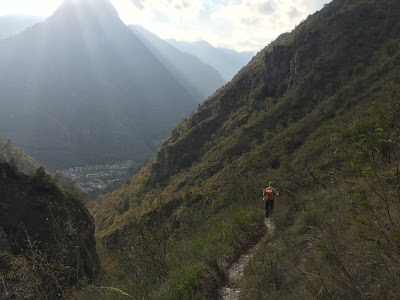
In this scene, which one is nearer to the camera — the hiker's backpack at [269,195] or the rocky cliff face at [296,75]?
the hiker's backpack at [269,195]

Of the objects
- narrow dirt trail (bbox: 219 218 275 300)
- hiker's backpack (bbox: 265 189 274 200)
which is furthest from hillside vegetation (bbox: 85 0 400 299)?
hiker's backpack (bbox: 265 189 274 200)

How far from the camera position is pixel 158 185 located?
55.4 metres

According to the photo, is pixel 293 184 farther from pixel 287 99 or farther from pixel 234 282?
pixel 287 99

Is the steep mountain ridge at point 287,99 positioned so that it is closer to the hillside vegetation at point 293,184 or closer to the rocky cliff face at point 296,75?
the rocky cliff face at point 296,75

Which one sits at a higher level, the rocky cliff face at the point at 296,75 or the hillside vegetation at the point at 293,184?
the rocky cliff face at the point at 296,75

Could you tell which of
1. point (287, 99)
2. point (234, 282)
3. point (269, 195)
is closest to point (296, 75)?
point (287, 99)

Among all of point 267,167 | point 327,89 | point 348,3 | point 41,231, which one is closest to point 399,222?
point 41,231

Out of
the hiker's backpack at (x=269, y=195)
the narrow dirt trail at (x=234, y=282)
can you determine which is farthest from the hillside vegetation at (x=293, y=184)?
the hiker's backpack at (x=269, y=195)

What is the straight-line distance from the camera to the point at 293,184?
1240cm

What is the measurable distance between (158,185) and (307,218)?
51.9 meters

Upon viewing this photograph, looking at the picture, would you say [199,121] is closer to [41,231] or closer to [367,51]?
[367,51]

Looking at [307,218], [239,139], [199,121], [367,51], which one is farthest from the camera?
[199,121]

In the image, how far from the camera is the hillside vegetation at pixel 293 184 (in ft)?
8.57

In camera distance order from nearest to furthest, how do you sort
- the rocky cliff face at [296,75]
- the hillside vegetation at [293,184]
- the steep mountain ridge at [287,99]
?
the hillside vegetation at [293,184]
the steep mountain ridge at [287,99]
the rocky cliff face at [296,75]
